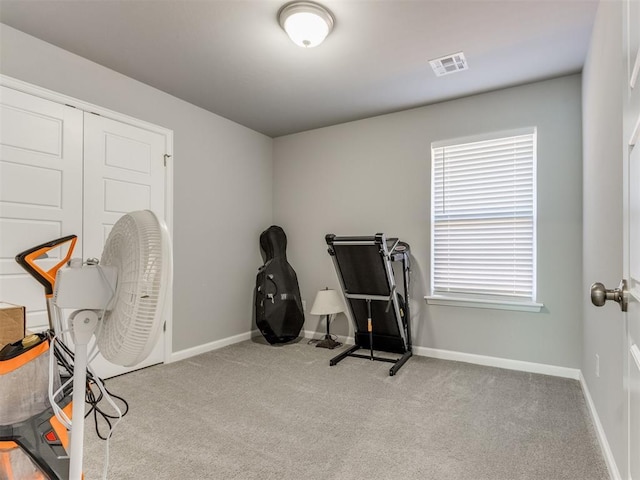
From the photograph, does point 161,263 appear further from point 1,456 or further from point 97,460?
point 97,460

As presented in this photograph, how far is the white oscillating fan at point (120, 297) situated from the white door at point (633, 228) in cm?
108

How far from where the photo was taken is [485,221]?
343 cm

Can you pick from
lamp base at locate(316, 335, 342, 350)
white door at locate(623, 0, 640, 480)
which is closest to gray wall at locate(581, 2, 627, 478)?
white door at locate(623, 0, 640, 480)

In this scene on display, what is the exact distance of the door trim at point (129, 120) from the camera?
2492 millimetres

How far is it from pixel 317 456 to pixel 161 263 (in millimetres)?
1521

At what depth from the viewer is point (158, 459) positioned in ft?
6.17

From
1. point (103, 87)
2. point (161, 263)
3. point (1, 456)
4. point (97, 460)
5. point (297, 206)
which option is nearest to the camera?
point (161, 263)

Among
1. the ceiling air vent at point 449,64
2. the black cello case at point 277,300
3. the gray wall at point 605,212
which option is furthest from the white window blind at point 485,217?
the black cello case at point 277,300

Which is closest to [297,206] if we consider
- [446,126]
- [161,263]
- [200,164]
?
[200,164]

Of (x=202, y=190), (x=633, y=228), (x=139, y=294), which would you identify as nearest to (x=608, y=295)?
(x=633, y=228)

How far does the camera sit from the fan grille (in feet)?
2.91

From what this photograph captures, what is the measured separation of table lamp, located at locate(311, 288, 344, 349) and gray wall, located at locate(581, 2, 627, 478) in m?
2.22

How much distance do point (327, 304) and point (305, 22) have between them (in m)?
2.70

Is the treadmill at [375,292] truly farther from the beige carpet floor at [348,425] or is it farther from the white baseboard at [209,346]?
the white baseboard at [209,346]
